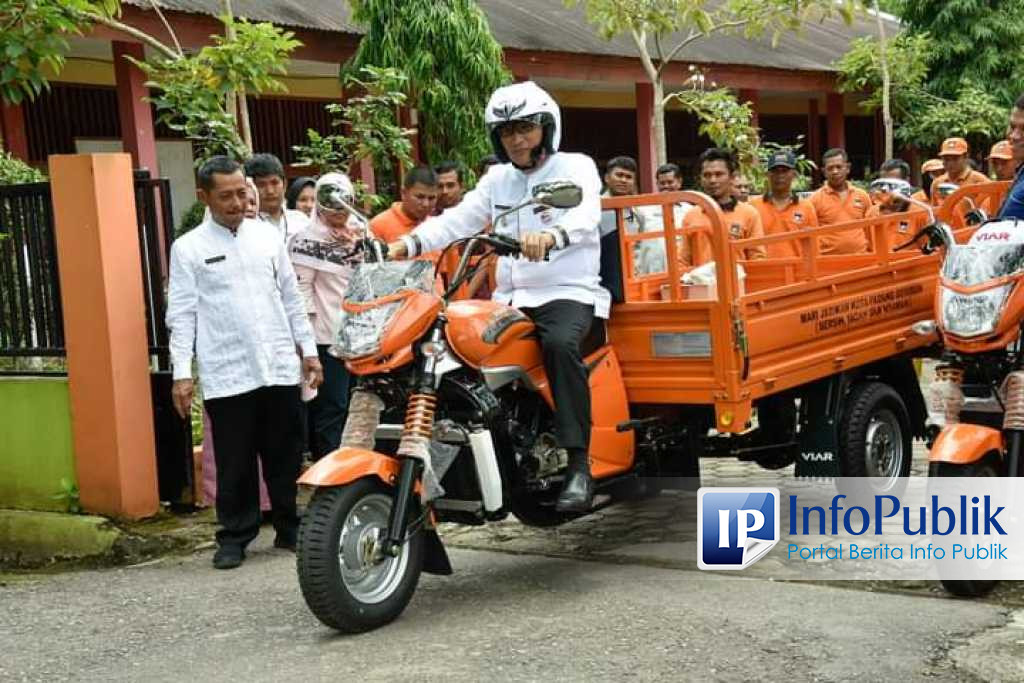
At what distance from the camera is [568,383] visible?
5148 millimetres

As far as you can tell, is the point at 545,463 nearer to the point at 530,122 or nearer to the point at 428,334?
the point at 428,334

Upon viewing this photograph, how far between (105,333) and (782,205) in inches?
181

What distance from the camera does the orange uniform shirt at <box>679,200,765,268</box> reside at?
6684 mm

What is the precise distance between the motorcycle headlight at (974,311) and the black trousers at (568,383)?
4.69 feet

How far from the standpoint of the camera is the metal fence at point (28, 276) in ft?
22.4

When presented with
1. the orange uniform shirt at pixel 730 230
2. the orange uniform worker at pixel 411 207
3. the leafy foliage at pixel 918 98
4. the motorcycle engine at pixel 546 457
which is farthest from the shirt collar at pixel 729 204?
the leafy foliage at pixel 918 98

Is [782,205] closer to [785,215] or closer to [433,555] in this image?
[785,215]

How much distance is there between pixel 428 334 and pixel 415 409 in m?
→ 0.28

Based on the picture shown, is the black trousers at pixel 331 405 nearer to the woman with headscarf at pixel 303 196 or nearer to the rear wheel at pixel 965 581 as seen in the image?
the woman with headscarf at pixel 303 196

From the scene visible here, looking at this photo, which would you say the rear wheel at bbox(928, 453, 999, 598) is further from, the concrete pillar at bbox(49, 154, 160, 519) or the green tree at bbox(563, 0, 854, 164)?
the green tree at bbox(563, 0, 854, 164)

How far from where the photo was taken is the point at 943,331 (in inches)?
203

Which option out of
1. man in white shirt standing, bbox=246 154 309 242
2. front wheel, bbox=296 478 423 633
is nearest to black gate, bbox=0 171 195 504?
man in white shirt standing, bbox=246 154 309 242

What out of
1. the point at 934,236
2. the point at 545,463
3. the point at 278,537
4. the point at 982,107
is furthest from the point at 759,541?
the point at 982,107

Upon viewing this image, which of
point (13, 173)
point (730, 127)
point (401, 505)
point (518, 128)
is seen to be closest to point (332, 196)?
point (518, 128)
